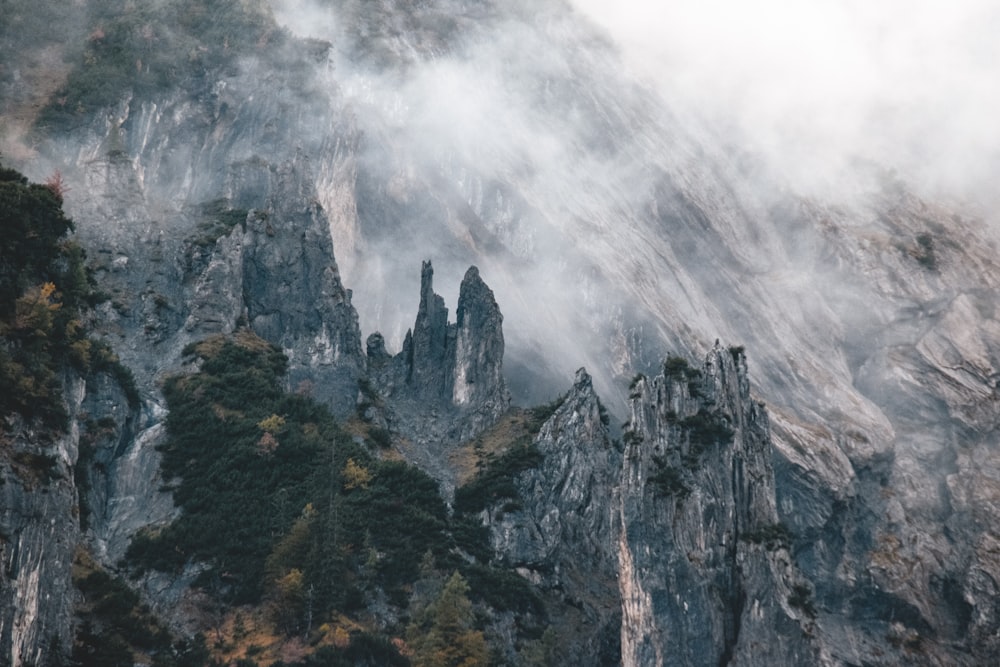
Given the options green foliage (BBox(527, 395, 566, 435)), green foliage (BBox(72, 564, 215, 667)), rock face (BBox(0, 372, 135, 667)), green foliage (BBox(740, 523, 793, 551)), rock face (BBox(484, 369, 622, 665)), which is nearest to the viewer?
rock face (BBox(0, 372, 135, 667))

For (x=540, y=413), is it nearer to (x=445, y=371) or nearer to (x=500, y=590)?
(x=445, y=371)

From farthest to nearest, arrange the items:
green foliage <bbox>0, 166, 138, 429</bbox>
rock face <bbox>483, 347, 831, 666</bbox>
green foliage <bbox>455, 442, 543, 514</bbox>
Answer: green foliage <bbox>455, 442, 543, 514</bbox>, rock face <bbox>483, 347, 831, 666</bbox>, green foliage <bbox>0, 166, 138, 429</bbox>

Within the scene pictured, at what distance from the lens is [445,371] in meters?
132

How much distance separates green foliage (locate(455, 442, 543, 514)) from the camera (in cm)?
10875

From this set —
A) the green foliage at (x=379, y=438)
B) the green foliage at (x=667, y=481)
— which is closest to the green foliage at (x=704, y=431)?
the green foliage at (x=667, y=481)

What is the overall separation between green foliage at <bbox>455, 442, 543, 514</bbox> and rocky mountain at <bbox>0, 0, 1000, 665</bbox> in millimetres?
867

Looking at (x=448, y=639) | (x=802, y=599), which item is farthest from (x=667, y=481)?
(x=448, y=639)

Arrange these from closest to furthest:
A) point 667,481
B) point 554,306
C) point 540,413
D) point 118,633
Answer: point 118,633 → point 667,481 → point 540,413 → point 554,306

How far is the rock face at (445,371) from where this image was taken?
12694cm

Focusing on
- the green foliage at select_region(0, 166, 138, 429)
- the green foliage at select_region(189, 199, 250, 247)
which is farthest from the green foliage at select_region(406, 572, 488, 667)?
the green foliage at select_region(189, 199, 250, 247)

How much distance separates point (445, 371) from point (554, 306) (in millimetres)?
26920

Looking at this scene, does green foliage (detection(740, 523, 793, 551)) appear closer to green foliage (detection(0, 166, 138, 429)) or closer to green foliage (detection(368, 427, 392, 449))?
green foliage (detection(368, 427, 392, 449))

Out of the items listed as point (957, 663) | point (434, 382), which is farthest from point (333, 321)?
point (957, 663)

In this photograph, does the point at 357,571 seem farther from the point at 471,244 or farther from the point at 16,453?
the point at 471,244
